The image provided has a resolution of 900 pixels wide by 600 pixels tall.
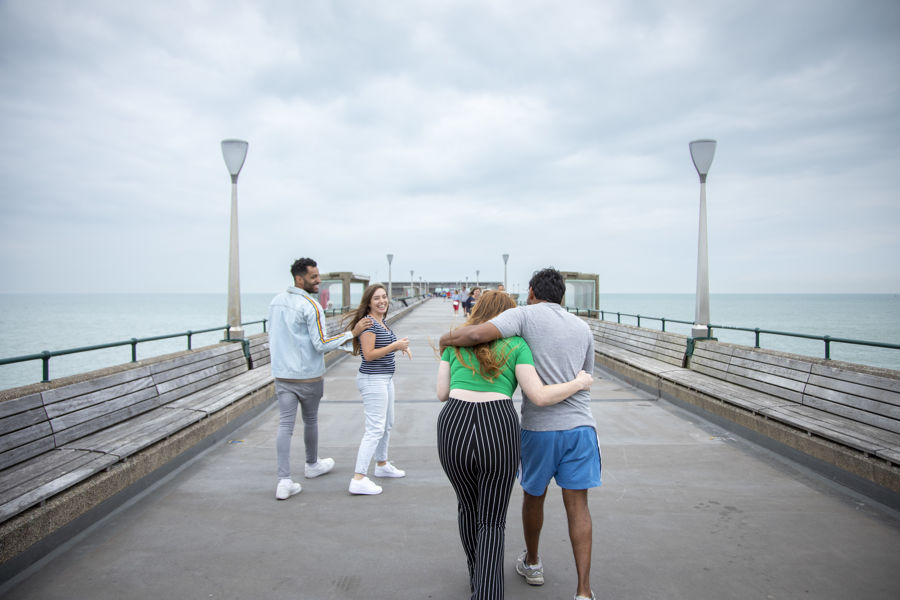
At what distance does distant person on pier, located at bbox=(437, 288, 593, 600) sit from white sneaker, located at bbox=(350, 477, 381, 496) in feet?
6.35

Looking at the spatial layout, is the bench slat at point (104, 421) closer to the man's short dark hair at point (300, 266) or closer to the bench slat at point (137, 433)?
the bench slat at point (137, 433)

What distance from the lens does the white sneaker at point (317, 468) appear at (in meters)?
5.02

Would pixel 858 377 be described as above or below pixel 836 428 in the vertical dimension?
above

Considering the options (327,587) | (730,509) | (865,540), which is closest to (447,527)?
(327,587)

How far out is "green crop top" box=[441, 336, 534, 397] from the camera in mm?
2686

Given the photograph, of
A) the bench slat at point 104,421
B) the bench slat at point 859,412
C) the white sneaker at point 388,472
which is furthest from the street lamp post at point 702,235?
the bench slat at point 104,421

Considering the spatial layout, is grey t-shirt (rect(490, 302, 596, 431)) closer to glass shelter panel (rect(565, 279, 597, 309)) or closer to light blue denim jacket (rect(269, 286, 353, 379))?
light blue denim jacket (rect(269, 286, 353, 379))

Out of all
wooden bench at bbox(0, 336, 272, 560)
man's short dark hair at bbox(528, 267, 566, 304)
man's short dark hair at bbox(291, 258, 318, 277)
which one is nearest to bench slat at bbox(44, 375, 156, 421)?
wooden bench at bbox(0, 336, 272, 560)

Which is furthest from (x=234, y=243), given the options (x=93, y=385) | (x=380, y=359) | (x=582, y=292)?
(x=582, y=292)

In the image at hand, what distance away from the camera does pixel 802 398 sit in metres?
6.03

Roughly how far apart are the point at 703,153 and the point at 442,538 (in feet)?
27.6

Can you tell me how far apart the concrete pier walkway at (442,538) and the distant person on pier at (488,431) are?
592 millimetres

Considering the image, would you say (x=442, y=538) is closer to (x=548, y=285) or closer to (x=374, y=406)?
(x=374, y=406)

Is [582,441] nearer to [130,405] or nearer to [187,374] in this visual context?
[130,405]
